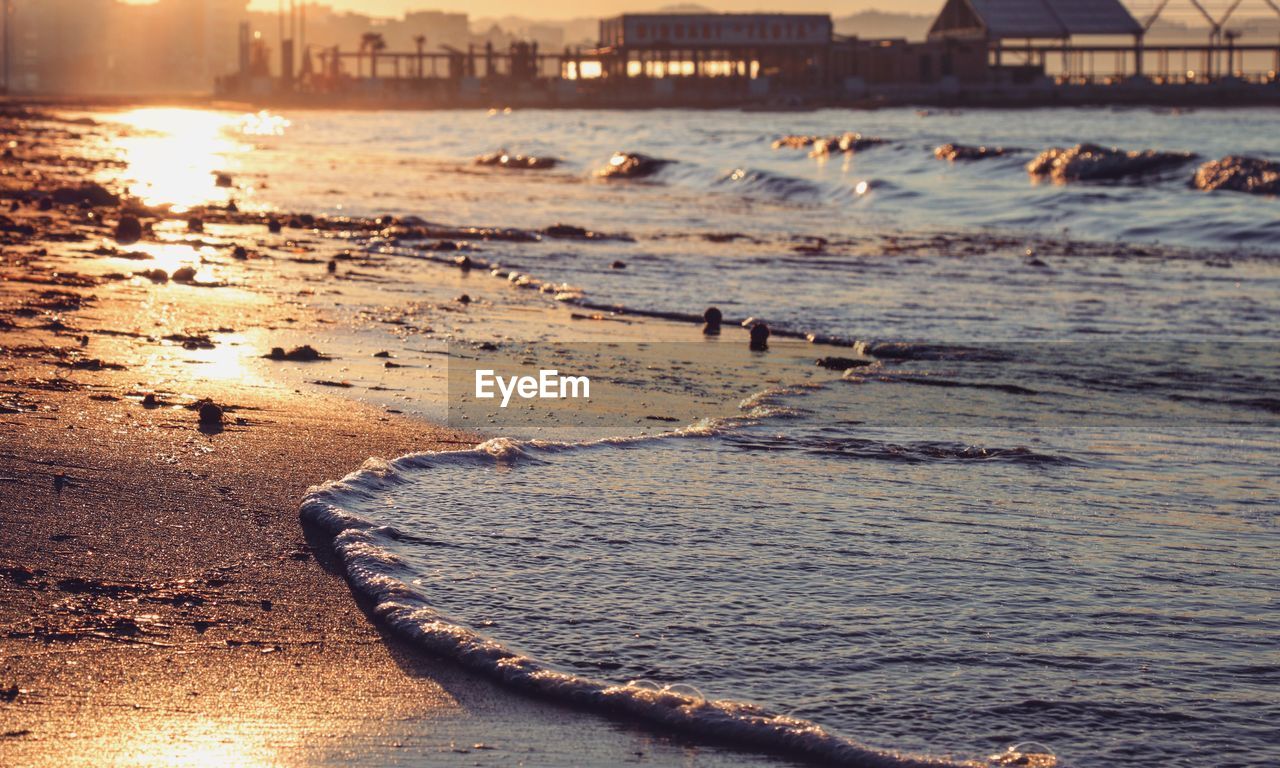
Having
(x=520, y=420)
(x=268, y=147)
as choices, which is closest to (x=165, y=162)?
(x=268, y=147)

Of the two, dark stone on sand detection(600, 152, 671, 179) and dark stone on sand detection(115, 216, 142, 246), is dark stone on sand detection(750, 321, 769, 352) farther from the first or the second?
dark stone on sand detection(600, 152, 671, 179)

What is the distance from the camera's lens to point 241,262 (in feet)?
35.9

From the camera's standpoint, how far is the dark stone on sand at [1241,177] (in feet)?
69.9

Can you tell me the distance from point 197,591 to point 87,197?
13.3 metres

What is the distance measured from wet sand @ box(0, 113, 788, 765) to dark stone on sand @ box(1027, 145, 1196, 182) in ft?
69.2

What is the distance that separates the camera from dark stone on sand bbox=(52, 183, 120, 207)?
15.3 meters

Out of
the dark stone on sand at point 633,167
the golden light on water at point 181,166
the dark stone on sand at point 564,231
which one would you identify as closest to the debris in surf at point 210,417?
the dark stone on sand at point 564,231

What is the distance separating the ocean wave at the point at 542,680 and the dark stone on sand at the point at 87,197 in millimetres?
12149

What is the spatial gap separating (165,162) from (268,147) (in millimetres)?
13049

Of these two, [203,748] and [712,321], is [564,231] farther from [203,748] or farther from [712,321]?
[203,748]

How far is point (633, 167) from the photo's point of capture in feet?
100

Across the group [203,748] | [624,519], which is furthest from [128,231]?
[203,748]

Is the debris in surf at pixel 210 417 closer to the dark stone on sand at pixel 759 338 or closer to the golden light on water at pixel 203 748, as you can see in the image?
the golden light on water at pixel 203 748

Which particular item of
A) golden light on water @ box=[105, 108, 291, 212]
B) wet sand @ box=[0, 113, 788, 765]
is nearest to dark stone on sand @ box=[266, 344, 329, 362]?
wet sand @ box=[0, 113, 788, 765]
